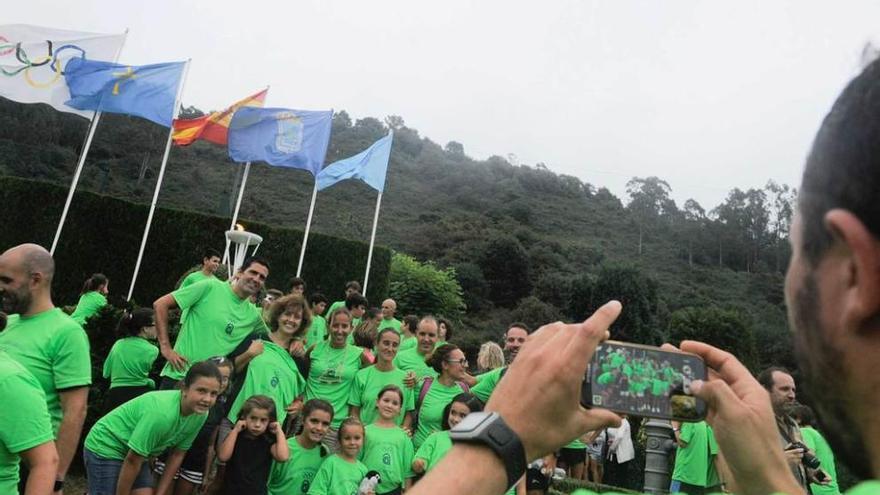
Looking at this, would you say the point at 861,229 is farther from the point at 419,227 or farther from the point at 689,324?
the point at 419,227

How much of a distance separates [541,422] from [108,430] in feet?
15.2

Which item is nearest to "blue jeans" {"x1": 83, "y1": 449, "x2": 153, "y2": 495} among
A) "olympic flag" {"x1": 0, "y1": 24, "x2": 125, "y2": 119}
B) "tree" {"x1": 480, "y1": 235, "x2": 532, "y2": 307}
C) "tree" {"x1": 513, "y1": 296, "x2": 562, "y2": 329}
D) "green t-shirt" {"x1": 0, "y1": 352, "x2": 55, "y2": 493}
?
"green t-shirt" {"x1": 0, "y1": 352, "x2": 55, "y2": 493}

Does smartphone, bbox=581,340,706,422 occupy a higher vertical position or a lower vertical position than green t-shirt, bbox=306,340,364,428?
higher

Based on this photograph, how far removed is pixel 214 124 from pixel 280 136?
1411mm

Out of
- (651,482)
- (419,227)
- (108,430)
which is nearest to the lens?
(651,482)

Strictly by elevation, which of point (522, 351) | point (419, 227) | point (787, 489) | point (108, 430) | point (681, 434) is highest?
point (419, 227)

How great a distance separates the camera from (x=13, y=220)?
16.5 m

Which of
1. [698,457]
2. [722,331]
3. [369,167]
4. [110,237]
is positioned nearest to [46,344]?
[698,457]

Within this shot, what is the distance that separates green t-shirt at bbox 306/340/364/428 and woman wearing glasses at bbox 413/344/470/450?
2.40 feet

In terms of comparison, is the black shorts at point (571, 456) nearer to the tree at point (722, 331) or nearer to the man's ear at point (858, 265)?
the man's ear at point (858, 265)

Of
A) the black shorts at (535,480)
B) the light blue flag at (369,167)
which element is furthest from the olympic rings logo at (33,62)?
the black shorts at (535,480)

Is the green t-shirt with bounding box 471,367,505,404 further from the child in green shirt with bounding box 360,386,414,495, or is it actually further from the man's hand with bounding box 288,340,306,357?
the man's hand with bounding box 288,340,306,357

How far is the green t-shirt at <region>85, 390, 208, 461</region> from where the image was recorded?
470 cm

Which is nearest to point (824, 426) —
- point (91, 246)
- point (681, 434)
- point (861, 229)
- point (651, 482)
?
point (861, 229)
